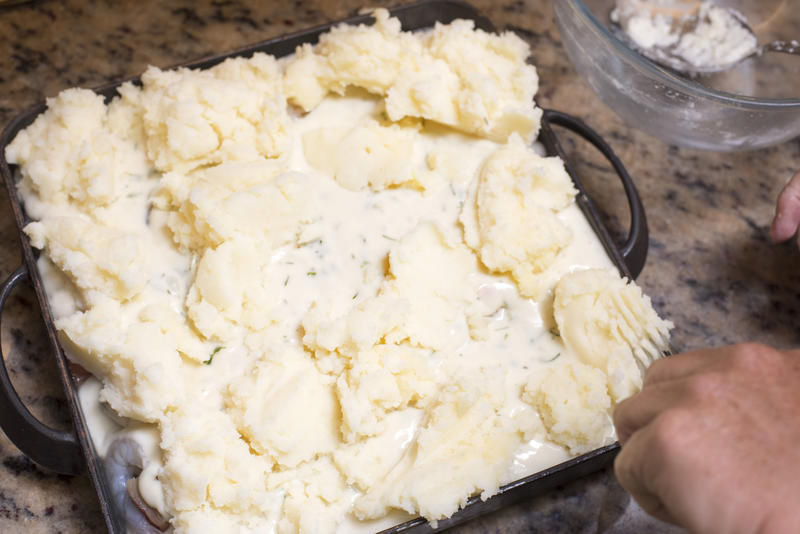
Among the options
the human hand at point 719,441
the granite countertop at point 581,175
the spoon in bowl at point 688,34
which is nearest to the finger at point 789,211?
the granite countertop at point 581,175

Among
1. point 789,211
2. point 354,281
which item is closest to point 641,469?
point 354,281

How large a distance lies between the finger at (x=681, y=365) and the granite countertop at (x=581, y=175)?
0.61 m

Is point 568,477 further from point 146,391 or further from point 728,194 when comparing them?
point 728,194

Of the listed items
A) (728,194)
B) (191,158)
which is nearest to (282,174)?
(191,158)

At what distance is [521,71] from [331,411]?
0.80m

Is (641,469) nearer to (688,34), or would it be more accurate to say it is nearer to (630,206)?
(630,206)

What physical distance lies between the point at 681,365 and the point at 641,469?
15 centimetres

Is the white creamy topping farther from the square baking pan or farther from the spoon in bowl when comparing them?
the square baking pan

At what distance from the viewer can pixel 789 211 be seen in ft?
4.85

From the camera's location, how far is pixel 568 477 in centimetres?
135

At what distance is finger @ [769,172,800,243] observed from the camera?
1.47m

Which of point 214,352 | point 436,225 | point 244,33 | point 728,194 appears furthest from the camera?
point 244,33

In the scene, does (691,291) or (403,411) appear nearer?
(403,411)

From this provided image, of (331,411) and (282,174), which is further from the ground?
(282,174)
